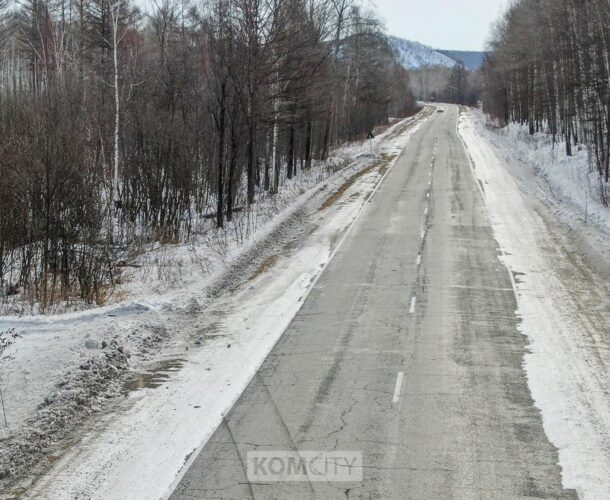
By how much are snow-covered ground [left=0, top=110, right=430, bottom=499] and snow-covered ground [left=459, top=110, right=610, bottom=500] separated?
4.55 metres

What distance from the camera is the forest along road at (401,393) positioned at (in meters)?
7.25

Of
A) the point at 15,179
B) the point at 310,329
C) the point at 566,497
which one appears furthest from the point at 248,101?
the point at 566,497

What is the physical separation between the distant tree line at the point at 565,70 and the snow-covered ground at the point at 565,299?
8.35ft

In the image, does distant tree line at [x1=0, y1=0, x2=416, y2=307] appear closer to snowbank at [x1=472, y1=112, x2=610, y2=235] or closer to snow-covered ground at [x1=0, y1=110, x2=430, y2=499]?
snow-covered ground at [x1=0, y1=110, x2=430, y2=499]

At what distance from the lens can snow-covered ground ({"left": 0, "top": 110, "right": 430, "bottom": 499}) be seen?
7668 mm

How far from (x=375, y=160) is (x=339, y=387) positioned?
114 ft

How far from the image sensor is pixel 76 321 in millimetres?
12086

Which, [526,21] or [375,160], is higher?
[526,21]

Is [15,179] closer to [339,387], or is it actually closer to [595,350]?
[339,387]

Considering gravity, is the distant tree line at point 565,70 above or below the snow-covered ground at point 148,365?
above

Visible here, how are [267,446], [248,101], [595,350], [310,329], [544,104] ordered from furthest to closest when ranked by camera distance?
[544,104] → [248,101] → [310,329] → [595,350] → [267,446]

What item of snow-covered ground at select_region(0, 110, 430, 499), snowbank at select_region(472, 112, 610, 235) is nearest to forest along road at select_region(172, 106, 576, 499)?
snow-covered ground at select_region(0, 110, 430, 499)

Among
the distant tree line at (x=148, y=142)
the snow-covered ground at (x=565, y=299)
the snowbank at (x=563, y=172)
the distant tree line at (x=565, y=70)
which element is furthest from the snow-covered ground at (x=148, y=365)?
the distant tree line at (x=565, y=70)

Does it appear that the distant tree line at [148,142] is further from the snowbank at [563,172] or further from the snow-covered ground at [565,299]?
the snowbank at [563,172]
